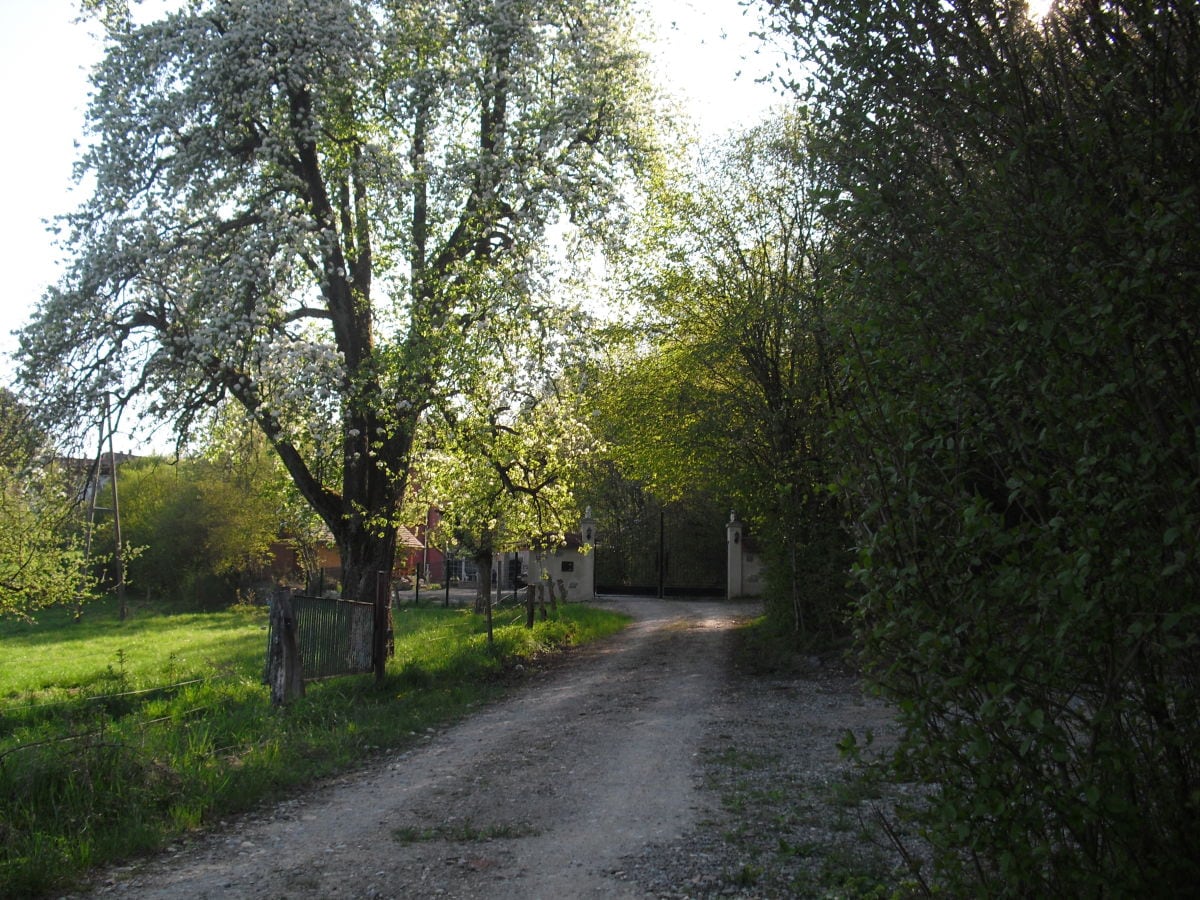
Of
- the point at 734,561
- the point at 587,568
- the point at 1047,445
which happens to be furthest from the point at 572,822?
the point at 587,568

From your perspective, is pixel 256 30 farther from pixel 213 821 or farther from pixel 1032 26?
pixel 1032 26

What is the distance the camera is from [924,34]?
4559mm

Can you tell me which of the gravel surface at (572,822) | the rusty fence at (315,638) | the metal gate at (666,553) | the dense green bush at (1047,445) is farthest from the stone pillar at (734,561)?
the dense green bush at (1047,445)

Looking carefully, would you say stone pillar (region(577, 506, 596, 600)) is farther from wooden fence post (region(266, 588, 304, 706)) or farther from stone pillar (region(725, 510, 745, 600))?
wooden fence post (region(266, 588, 304, 706))

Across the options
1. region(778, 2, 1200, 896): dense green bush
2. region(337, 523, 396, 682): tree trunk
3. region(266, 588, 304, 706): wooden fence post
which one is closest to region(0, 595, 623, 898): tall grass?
region(266, 588, 304, 706): wooden fence post

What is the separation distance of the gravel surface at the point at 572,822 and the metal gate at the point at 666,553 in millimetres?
32048

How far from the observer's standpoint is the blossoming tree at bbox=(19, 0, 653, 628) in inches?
547

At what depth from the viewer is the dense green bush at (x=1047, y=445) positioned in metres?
3.16

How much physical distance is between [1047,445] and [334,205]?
1451 cm

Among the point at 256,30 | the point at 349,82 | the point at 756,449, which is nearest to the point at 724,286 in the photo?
the point at 756,449

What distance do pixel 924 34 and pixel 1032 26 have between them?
47 cm

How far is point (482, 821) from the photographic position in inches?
273

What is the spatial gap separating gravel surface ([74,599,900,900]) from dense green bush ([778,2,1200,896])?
6.37 feet

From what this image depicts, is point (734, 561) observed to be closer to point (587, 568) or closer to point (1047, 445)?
point (587, 568)
